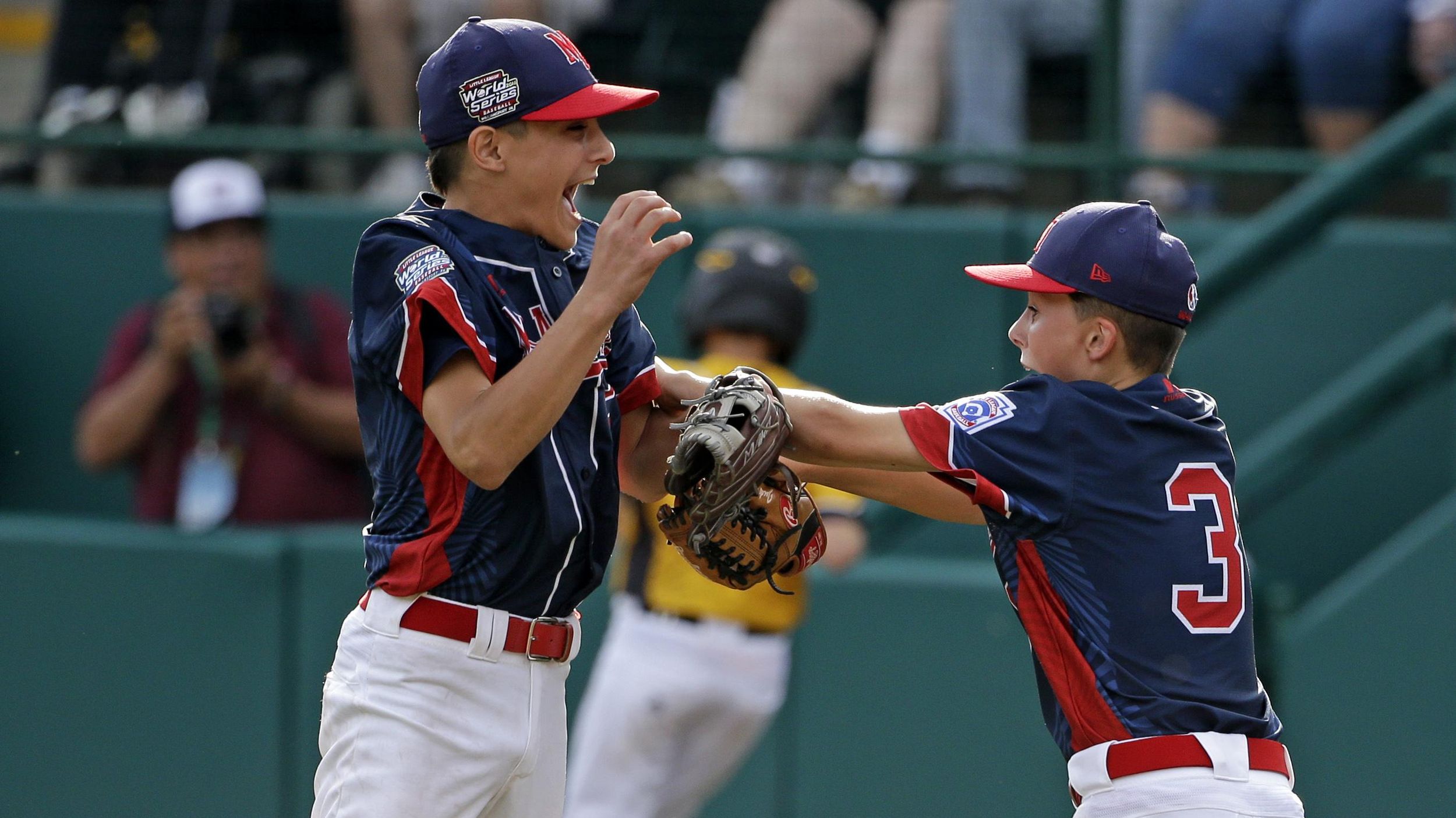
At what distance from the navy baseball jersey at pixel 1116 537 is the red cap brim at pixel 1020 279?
16 centimetres

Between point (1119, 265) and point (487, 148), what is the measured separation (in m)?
1.03

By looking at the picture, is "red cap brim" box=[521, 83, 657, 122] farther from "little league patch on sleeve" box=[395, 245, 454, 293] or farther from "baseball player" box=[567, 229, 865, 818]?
"baseball player" box=[567, 229, 865, 818]

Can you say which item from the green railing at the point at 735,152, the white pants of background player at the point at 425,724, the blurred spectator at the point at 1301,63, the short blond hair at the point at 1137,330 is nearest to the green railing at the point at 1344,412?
the green railing at the point at 735,152

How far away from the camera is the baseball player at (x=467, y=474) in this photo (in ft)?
8.63

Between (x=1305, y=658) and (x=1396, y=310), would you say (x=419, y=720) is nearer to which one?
(x=1305, y=658)

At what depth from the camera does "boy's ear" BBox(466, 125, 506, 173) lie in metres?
2.70

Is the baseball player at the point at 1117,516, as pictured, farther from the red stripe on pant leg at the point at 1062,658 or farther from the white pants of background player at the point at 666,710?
the white pants of background player at the point at 666,710

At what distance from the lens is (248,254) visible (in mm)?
5371

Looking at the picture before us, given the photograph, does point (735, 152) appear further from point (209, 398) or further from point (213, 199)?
point (209, 398)

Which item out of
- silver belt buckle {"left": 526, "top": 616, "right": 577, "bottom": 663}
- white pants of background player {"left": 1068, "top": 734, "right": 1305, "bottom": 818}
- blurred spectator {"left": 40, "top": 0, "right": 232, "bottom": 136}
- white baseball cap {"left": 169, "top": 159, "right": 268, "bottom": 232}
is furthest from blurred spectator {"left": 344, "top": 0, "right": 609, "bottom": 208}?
white pants of background player {"left": 1068, "top": 734, "right": 1305, "bottom": 818}

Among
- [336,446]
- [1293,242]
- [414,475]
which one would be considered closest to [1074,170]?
[1293,242]

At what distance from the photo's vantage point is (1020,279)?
2891 mm

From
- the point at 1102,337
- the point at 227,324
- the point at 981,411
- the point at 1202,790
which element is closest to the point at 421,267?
the point at 981,411

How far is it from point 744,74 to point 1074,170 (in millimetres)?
1194
